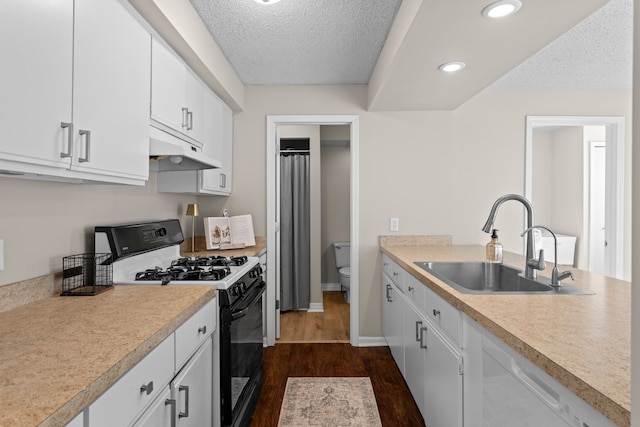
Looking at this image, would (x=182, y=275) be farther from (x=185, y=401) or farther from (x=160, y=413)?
(x=160, y=413)

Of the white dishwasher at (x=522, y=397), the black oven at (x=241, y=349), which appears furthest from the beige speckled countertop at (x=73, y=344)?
the white dishwasher at (x=522, y=397)

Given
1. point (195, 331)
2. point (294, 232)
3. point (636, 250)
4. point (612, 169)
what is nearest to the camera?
point (636, 250)

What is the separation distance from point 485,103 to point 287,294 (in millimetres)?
2830

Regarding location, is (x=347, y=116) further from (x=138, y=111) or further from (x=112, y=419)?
(x=112, y=419)

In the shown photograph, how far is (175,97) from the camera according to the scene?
1.98 meters

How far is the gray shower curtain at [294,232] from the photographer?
13.8 feet

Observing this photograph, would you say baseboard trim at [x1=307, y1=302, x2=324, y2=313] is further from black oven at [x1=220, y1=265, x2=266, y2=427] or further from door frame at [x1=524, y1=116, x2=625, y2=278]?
door frame at [x1=524, y1=116, x2=625, y2=278]

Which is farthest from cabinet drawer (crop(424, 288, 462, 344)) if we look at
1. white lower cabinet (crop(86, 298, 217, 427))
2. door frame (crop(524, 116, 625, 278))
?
door frame (crop(524, 116, 625, 278))

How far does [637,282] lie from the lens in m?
0.50

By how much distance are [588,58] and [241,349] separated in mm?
3076

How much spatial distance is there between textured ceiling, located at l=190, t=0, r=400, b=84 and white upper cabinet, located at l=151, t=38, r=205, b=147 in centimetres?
34

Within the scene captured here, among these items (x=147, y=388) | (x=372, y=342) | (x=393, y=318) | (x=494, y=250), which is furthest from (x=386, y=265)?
(x=147, y=388)

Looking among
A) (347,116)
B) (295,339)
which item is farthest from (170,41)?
(295,339)

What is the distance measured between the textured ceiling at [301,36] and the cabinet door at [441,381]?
5.70 ft
